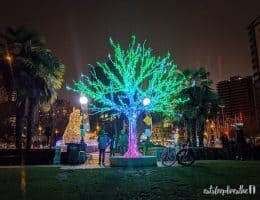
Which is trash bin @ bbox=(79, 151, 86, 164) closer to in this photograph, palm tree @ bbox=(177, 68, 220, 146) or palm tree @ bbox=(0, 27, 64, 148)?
palm tree @ bbox=(0, 27, 64, 148)

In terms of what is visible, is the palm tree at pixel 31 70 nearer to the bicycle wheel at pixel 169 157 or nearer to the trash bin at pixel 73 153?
the trash bin at pixel 73 153

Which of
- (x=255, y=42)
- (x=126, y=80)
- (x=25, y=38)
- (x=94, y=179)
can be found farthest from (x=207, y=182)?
(x=255, y=42)

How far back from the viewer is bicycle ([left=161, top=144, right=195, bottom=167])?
57.3 feet

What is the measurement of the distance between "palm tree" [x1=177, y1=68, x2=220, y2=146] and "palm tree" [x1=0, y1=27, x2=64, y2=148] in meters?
12.4

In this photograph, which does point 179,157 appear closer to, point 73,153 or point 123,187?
point 73,153

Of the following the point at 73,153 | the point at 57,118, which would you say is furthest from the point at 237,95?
the point at 73,153

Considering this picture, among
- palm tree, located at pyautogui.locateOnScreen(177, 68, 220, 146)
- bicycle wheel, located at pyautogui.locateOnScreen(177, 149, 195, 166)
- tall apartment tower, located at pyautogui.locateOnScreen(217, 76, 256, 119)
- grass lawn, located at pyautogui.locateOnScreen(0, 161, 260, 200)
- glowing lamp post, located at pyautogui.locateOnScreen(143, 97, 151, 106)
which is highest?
tall apartment tower, located at pyautogui.locateOnScreen(217, 76, 256, 119)

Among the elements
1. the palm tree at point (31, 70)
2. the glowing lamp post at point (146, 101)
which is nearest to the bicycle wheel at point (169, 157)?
the glowing lamp post at point (146, 101)

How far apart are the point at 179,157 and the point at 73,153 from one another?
657 centimetres

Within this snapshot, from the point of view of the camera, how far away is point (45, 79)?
27.0 meters

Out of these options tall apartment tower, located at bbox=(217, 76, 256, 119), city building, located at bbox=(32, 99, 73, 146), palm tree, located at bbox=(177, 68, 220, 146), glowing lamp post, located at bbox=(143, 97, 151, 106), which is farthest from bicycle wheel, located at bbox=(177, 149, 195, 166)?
tall apartment tower, located at bbox=(217, 76, 256, 119)

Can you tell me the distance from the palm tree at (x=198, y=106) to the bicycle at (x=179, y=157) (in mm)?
14550

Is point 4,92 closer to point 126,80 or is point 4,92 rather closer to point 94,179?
point 126,80

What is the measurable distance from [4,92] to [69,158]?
337 inches
